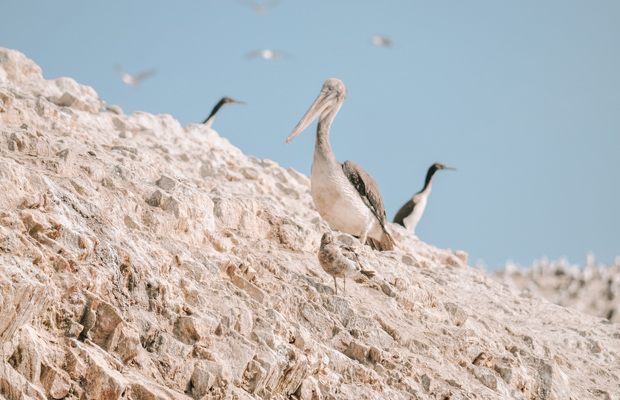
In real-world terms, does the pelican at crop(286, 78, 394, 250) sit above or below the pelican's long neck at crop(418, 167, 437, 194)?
below

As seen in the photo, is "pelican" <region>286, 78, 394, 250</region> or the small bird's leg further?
the small bird's leg

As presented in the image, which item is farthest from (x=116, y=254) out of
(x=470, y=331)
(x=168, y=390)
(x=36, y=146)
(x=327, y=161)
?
(x=327, y=161)

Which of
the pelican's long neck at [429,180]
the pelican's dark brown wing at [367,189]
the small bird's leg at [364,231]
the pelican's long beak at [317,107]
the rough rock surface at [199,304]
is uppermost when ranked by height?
the pelican's long neck at [429,180]

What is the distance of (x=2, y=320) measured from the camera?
5.39 metres

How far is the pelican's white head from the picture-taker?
15086mm

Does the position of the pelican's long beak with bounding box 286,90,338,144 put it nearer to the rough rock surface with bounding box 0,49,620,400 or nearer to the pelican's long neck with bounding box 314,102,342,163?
the pelican's long neck with bounding box 314,102,342,163

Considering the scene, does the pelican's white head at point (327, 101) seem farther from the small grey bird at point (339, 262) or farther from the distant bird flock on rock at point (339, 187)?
the small grey bird at point (339, 262)

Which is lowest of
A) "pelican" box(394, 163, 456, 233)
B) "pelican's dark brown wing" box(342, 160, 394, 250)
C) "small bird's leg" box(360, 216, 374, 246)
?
"small bird's leg" box(360, 216, 374, 246)

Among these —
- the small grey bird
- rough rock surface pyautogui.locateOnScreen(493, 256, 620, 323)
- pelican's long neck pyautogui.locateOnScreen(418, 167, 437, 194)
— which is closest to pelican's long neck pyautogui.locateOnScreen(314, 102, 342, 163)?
the small grey bird

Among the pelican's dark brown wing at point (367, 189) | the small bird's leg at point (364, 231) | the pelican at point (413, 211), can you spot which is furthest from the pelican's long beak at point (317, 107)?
the pelican at point (413, 211)

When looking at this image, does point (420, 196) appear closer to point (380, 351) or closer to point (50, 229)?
point (380, 351)

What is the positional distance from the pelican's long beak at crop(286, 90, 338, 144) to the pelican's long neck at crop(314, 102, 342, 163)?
106mm

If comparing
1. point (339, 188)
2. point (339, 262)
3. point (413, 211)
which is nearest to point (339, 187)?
point (339, 188)

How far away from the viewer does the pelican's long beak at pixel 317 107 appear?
1495 cm
